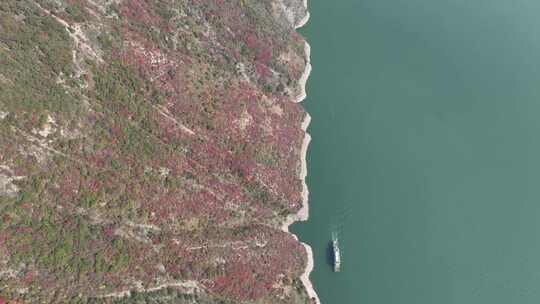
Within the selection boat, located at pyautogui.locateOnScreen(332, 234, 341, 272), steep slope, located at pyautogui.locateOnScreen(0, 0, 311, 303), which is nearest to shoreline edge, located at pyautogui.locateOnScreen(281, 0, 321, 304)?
steep slope, located at pyautogui.locateOnScreen(0, 0, 311, 303)

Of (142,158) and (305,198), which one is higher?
(142,158)

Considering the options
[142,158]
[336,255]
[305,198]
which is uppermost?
[142,158]

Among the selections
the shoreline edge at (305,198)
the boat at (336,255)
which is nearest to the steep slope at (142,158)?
the shoreline edge at (305,198)

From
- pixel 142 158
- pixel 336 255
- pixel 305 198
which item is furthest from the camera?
pixel 305 198

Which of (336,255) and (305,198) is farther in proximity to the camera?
(305,198)

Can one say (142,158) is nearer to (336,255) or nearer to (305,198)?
(305,198)

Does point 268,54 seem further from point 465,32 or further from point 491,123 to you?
point 465,32

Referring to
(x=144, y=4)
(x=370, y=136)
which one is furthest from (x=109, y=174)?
(x=370, y=136)

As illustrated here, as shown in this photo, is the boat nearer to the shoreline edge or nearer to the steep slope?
the shoreline edge

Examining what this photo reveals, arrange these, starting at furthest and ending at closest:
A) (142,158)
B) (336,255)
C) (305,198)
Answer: (305,198) < (336,255) < (142,158)

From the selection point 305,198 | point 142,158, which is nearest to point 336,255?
point 305,198
